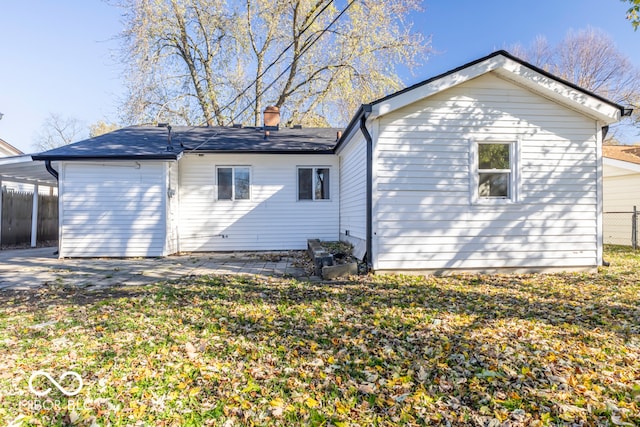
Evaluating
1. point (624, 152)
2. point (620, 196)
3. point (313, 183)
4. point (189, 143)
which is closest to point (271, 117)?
point (189, 143)

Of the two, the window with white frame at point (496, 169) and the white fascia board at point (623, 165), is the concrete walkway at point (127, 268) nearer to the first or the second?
the window with white frame at point (496, 169)

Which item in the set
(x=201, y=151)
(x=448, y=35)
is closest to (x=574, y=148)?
(x=201, y=151)

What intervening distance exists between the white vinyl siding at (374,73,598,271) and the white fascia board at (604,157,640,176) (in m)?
7.02

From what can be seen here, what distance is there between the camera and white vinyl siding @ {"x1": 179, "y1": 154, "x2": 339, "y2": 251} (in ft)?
33.0

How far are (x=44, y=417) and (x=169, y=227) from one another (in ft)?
24.8

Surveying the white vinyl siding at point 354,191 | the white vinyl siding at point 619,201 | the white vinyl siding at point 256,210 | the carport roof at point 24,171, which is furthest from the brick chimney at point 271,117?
the white vinyl siding at point 619,201

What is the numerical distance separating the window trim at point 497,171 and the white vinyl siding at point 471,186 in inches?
2.2

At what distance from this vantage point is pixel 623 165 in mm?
11656

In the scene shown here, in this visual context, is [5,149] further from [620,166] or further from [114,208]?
[620,166]

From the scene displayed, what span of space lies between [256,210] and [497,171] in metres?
6.62

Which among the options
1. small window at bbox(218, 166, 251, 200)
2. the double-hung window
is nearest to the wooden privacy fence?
small window at bbox(218, 166, 251, 200)

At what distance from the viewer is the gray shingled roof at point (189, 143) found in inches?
347

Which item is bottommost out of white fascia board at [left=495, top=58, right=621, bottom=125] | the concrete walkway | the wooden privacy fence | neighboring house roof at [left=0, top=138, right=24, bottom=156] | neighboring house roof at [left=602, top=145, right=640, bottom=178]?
the concrete walkway

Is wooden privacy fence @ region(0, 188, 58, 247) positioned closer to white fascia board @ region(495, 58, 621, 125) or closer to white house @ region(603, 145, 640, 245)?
white fascia board @ region(495, 58, 621, 125)
